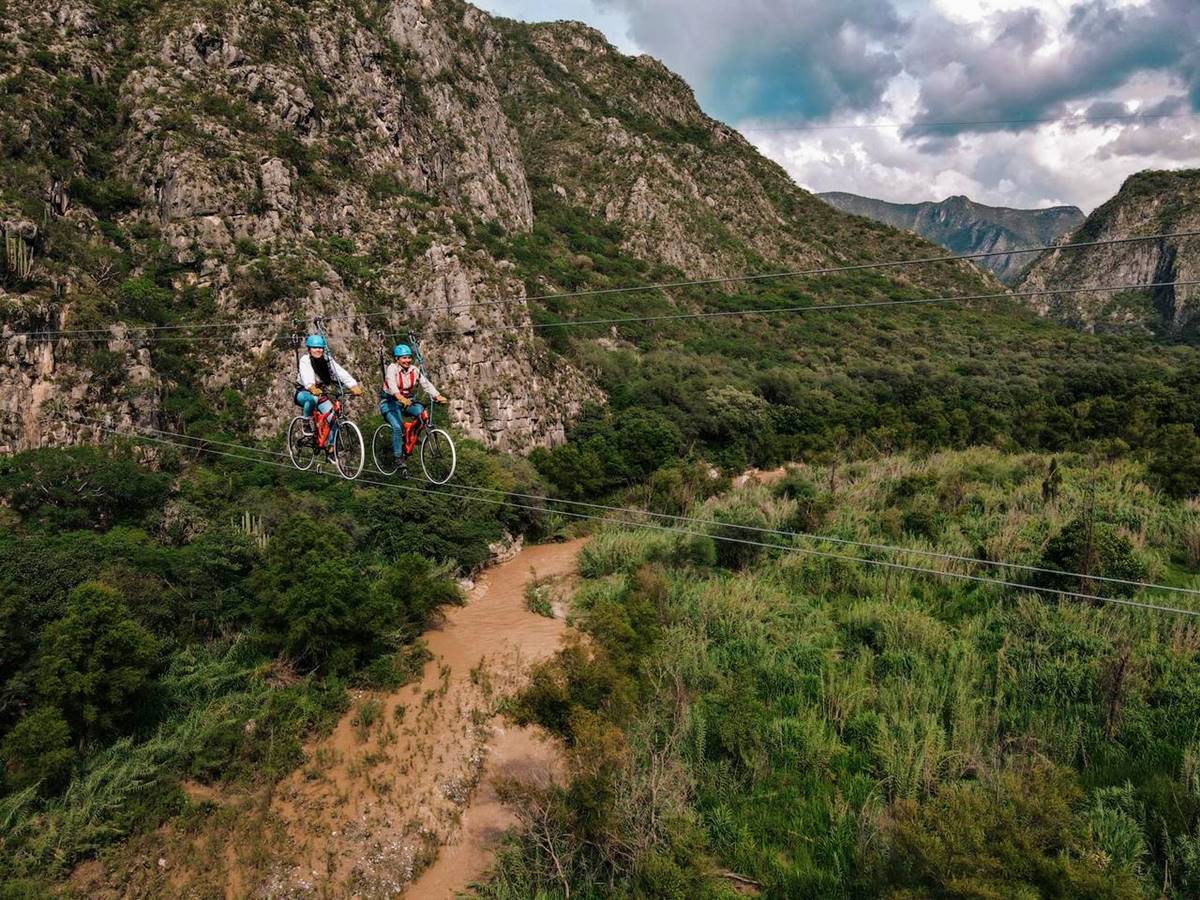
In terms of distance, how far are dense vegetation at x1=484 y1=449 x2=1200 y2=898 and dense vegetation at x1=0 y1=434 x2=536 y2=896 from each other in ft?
30.9

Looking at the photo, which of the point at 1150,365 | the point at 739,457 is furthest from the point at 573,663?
the point at 1150,365

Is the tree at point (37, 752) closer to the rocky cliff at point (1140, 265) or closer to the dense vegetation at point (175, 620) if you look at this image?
the dense vegetation at point (175, 620)

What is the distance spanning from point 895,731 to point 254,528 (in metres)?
24.8

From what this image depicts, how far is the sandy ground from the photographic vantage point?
13.8 metres

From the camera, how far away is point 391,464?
2998 cm

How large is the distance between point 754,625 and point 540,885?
10009 millimetres

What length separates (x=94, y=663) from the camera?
15.4 metres

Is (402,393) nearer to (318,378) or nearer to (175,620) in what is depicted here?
(318,378)

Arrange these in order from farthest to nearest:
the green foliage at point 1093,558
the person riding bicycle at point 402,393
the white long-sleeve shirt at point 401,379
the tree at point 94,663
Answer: the tree at point 94,663 → the green foliage at point 1093,558 → the white long-sleeve shirt at point 401,379 → the person riding bicycle at point 402,393

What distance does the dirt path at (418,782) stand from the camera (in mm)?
14250

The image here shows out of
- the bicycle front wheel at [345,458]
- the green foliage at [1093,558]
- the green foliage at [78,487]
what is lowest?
the green foliage at [78,487]

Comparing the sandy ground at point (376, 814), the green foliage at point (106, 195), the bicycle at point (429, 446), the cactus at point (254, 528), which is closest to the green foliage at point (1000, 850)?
the sandy ground at point (376, 814)

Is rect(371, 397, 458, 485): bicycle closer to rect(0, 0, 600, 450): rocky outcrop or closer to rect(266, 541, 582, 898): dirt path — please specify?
rect(266, 541, 582, 898): dirt path

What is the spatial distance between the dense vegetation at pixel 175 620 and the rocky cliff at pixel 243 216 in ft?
18.9
